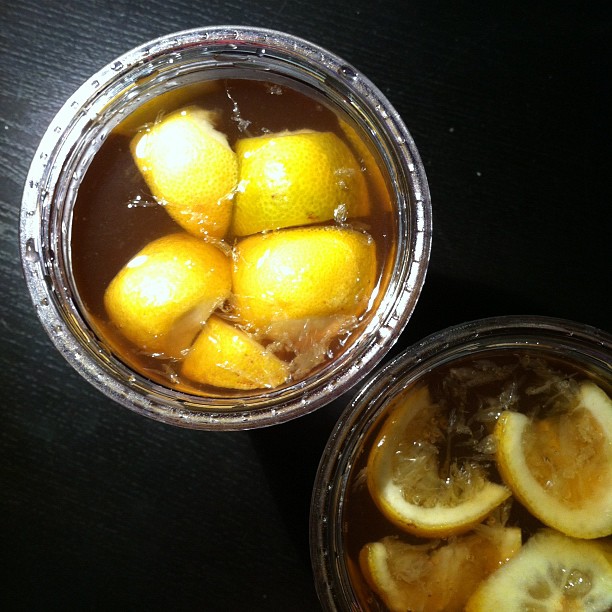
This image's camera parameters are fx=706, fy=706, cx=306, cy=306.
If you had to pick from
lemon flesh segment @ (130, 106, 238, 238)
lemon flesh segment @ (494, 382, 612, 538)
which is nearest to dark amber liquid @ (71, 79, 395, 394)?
lemon flesh segment @ (130, 106, 238, 238)

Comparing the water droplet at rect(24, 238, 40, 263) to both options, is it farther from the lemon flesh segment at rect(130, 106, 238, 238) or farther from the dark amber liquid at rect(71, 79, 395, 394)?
the lemon flesh segment at rect(130, 106, 238, 238)

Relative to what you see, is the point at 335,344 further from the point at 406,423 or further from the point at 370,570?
the point at 370,570

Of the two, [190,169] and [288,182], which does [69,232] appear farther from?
[288,182]

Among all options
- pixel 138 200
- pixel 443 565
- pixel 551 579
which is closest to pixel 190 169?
pixel 138 200

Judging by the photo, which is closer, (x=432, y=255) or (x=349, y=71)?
(x=349, y=71)

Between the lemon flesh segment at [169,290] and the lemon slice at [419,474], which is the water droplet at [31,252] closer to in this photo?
the lemon flesh segment at [169,290]
